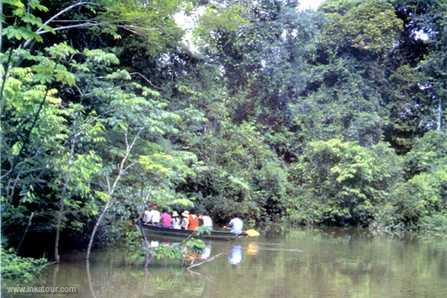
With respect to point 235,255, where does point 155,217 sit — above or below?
above

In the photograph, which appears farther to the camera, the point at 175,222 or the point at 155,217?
the point at 175,222

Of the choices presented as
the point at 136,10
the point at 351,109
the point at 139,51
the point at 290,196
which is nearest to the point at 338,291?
the point at 136,10

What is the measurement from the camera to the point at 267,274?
413 inches

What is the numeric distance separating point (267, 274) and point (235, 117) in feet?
45.2

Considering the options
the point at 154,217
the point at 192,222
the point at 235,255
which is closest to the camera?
the point at 235,255

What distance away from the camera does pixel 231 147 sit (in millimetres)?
18953

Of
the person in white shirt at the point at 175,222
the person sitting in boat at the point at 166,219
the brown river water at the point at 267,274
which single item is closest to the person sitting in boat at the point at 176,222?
the person in white shirt at the point at 175,222

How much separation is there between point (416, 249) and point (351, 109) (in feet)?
31.5

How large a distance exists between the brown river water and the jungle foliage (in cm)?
116

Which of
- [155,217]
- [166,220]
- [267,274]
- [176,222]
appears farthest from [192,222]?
[267,274]

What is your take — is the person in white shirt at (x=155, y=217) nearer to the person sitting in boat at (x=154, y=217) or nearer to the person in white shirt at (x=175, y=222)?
the person sitting in boat at (x=154, y=217)

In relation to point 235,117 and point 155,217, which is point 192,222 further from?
point 235,117

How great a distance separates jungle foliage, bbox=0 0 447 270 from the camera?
32.0 feet

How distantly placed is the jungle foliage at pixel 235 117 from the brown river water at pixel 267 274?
3.81ft
